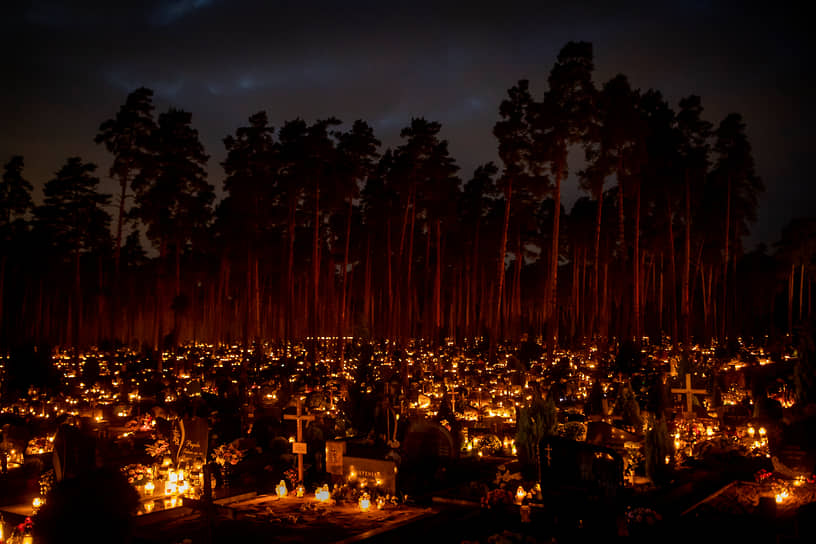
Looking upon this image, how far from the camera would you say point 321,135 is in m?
35.9

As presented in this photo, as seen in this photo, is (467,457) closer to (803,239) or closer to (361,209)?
(361,209)

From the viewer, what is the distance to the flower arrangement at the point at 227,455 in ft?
41.7

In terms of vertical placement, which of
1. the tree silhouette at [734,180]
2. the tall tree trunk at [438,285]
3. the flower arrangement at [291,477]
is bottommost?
the flower arrangement at [291,477]

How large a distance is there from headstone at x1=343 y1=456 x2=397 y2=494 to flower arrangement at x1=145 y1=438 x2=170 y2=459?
396 centimetres

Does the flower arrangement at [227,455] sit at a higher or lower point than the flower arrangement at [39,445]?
higher

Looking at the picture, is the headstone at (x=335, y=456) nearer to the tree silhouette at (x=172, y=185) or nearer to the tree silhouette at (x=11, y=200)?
the tree silhouette at (x=172, y=185)

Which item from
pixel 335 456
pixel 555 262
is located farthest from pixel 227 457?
pixel 555 262

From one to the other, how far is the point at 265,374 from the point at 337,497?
54.2 ft

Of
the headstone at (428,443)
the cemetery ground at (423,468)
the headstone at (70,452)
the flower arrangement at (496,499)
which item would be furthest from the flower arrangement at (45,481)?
the flower arrangement at (496,499)

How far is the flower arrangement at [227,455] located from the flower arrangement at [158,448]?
97 centimetres

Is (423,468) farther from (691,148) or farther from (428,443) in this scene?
(691,148)

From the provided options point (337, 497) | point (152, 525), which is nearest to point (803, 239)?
point (337, 497)

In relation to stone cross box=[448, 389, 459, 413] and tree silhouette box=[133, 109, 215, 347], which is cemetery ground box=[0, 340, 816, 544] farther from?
tree silhouette box=[133, 109, 215, 347]

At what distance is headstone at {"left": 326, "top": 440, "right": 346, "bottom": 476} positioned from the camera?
462 inches
